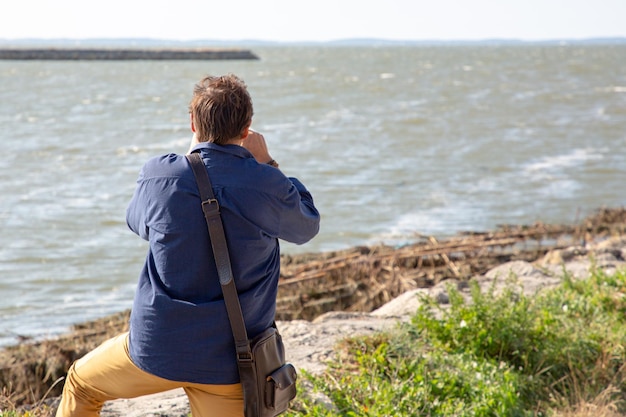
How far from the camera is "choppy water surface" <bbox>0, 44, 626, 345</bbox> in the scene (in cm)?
1173

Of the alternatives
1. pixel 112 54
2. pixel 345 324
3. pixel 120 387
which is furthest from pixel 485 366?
pixel 112 54

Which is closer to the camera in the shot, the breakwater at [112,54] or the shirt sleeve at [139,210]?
the shirt sleeve at [139,210]

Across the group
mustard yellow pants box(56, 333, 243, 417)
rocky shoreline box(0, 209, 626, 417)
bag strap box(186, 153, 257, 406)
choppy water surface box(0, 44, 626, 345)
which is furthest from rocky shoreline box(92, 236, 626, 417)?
choppy water surface box(0, 44, 626, 345)

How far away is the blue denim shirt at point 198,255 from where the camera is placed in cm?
269

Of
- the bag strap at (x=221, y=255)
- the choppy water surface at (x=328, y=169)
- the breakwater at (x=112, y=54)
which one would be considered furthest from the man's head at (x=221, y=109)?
the breakwater at (x=112, y=54)

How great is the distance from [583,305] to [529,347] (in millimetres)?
1196

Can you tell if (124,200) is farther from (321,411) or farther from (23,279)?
(321,411)

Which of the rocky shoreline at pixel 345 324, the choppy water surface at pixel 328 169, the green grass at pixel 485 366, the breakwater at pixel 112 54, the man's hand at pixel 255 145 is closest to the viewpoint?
the man's hand at pixel 255 145

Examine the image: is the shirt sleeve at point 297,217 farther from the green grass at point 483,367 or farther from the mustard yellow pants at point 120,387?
the green grass at point 483,367

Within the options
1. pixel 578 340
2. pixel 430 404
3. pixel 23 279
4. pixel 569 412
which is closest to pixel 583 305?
pixel 578 340

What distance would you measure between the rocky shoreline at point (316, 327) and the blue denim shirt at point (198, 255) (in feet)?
5.22

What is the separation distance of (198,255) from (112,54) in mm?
97592

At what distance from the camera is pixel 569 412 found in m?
4.71

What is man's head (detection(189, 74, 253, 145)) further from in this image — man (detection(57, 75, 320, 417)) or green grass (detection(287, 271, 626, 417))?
green grass (detection(287, 271, 626, 417))
